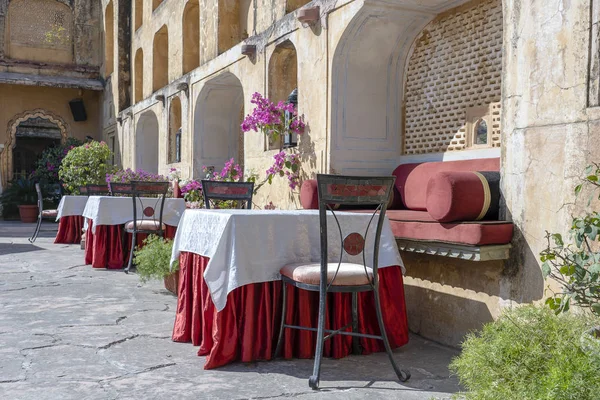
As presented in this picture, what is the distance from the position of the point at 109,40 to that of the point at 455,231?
1705 cm

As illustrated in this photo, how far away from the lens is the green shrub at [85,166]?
14.1m

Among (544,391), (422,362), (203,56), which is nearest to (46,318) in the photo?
(422,362)

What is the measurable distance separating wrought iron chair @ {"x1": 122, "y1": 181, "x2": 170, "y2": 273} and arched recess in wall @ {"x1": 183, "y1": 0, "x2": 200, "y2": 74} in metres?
5.17

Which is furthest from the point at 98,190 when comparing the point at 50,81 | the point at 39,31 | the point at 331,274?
the point at 39,31

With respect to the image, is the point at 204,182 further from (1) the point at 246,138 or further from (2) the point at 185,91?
(2) the point at 185,91

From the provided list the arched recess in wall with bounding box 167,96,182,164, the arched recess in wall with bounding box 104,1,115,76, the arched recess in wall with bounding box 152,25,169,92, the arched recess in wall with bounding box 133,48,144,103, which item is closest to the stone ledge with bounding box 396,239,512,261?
the arched recess in wall with bounding box 167,96,182,164

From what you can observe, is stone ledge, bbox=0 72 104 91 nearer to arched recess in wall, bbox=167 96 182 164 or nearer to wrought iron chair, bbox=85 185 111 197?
arched recess in wall, bbox=167 96 182 164

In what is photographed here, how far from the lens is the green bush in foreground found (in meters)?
1.95

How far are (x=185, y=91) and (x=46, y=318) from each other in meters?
7.38

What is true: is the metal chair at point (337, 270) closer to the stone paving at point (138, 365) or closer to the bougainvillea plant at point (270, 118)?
the stone paving at point (138, 365)

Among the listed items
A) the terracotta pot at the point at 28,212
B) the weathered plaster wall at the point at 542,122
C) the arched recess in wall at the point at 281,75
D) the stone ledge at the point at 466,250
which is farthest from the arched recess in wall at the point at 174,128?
the weathered plaster wall at the point at 542,122

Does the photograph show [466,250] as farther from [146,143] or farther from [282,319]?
[146,143]

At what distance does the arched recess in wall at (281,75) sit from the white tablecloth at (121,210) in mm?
1519

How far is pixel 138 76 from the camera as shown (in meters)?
15.7
